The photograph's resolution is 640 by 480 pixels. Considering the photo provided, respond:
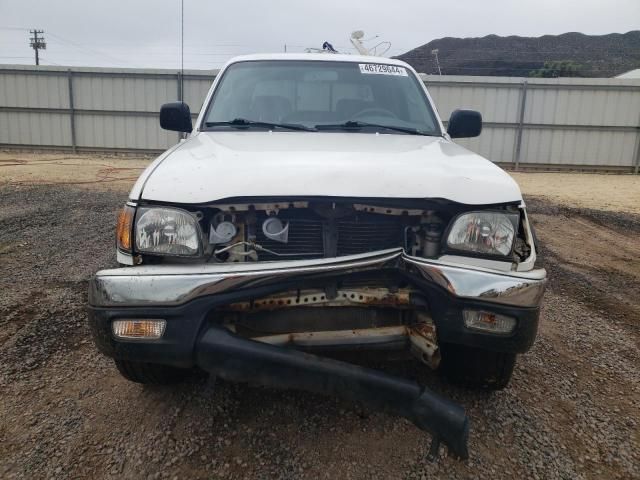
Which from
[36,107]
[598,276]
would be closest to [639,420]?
[598,276]

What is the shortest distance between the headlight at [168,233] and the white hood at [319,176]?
7 centimetres

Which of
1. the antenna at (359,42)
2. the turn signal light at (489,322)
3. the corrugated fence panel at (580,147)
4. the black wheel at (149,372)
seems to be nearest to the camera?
the turn signal light at (489,322)

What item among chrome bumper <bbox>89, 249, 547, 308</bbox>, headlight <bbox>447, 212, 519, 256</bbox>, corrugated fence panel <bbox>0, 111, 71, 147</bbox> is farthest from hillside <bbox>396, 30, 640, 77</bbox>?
chrome bumper <bbox>89, 249, 547, 308</bbox>

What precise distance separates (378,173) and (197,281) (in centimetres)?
84

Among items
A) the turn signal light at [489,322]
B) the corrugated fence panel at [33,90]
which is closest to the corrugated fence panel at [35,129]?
the corrugated fence panel at [33,90]

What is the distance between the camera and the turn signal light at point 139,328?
6.00 feet

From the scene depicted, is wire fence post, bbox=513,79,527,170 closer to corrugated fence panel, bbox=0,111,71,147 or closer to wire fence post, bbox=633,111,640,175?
wire fence post, bbox=633,111,640,175

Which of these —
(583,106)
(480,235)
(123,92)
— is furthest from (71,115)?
(480,235)

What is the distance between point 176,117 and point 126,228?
1730 millimetres

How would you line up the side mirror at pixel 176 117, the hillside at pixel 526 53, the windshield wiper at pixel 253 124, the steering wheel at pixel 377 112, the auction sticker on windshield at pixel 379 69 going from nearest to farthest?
the windshield wiper at pixel 253 124
the steering wheel at pixel 377 112
the side mirror at pixel 176 117
the auction sticker on windshield at pixel 379 69
the hillside at pixel 526 53

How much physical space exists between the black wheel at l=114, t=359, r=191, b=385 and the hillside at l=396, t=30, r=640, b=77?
52.0 metres

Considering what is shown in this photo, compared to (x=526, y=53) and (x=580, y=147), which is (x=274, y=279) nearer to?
(x=580, y=147)

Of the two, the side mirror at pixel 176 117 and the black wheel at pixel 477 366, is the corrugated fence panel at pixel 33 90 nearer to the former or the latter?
the side mirror at pixel 176 117

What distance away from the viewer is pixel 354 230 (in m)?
2.15
